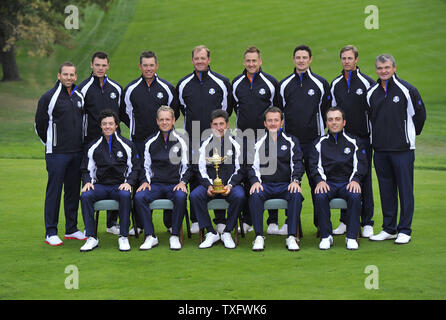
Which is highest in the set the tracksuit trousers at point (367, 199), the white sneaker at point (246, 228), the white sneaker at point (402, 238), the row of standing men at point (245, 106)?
the row of standing men at point (245, 106)

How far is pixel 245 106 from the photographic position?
7973 mm

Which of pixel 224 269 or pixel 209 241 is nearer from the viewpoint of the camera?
pixel 224 269

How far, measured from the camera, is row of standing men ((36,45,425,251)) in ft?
24.3

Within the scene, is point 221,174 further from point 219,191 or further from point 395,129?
point 395,129

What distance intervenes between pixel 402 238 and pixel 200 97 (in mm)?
2757

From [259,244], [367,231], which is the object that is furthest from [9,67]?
[259,244]

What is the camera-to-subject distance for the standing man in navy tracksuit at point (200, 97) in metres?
7.98

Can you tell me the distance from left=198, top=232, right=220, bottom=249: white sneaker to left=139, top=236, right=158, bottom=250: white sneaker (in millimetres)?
486

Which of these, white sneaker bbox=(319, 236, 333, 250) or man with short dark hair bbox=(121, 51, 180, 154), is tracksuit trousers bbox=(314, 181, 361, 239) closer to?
white sneaker bbox=(319, 236, 333, 250)

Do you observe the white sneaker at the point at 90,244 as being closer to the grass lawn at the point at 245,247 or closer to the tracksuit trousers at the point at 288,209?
the grass lawn at the point at 245,247

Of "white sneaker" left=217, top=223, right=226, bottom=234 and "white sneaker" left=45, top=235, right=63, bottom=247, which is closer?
"white sneaker" left=45, top=235, right=63, bottom=247

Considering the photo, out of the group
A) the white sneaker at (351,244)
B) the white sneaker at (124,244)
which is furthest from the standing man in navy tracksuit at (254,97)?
the white sneaker at (124,244)

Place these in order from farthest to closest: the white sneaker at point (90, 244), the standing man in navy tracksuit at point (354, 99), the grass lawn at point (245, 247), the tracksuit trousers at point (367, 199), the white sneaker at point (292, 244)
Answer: the tracksuit trousers at point (367, 199)
the standing man in navy tracksuit at point (354, 99)
the white sneaker at point (90, 244)
the white sneaker at point (292, 244)
the grass lawn at point (245, 247)

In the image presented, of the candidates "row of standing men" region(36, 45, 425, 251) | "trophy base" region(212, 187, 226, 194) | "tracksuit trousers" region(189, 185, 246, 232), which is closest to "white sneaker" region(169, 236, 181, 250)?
"tracksuit trousers" region(189, 185, 246, 232)
